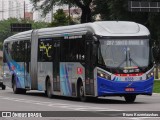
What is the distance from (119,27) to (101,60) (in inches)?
66.1

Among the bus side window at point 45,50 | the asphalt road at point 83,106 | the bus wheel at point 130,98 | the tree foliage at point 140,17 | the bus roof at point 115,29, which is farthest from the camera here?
the tree foliage at point 140,17

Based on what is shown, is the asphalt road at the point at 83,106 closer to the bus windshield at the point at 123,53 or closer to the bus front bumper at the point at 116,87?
the bus front bumper at the point at 116,87

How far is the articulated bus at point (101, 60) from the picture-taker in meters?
26.6

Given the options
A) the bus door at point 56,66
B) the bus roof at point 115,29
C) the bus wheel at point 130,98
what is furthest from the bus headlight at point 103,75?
the bus door at point 56,66

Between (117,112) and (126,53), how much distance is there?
6.16 m

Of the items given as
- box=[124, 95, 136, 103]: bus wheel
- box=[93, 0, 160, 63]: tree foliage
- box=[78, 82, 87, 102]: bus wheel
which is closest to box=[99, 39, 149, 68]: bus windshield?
box=[124, 95, 136, 103]: bus wheel

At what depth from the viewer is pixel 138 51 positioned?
27000mm

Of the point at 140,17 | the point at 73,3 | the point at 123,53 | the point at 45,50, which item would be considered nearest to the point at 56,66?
the point at 45,50

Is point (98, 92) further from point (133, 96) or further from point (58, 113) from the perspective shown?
point (58, 113)

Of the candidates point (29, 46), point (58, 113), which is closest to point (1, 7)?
point (29, 46)

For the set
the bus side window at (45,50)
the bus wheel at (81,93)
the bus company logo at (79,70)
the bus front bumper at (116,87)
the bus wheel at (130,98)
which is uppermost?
the bus side window at (45,50)

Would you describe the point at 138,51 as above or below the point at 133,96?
above

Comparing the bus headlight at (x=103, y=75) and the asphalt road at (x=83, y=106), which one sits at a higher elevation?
the bus headlight at (x=103, y=75)

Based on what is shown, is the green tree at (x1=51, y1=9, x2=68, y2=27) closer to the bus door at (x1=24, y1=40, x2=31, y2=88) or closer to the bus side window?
the bus door at (x1=24, y1=40, x2=31, y2=88)
